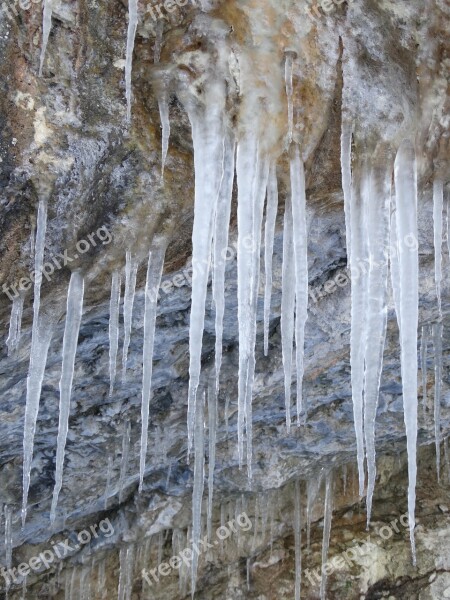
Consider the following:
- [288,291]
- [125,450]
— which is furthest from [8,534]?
[288,291]

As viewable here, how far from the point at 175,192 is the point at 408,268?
0.83 meters

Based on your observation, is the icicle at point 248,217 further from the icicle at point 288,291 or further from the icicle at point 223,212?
the icicle at point 288,291

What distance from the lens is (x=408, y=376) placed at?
2.21 metres

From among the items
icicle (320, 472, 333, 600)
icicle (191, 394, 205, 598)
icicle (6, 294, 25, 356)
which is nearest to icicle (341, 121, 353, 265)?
icicle (6, 294, 25, 356)

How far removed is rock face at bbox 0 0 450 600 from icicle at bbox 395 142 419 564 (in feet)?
0.27

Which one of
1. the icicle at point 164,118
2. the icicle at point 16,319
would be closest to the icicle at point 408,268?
the icicle at point 164,118

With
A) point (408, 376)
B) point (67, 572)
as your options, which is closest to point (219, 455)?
point (67, 572)

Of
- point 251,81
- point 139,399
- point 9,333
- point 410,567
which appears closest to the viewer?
point 251,81

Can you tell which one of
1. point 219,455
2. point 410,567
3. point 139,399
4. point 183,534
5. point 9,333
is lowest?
point 410,567

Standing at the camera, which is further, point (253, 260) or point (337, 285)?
point (337, 285)

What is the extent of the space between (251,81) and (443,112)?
671 mm

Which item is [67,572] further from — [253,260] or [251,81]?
[251,81]

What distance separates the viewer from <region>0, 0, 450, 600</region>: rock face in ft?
6.21

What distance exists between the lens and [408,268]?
7.12 feet
